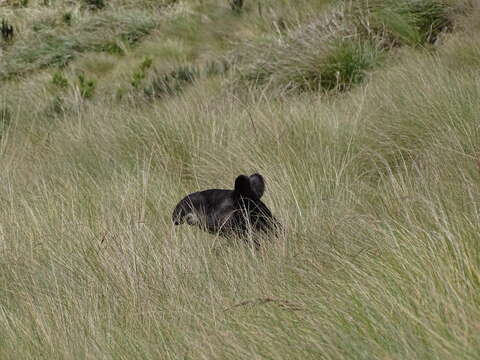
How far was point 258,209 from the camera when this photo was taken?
8.39 feet

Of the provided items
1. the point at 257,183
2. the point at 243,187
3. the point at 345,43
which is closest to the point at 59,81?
the point at 345,43

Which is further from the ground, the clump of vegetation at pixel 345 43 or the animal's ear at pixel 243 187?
the animal's ear at pixel 243 187

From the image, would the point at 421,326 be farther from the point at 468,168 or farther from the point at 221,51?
the point at 221,51

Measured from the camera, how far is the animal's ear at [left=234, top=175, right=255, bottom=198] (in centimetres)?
248

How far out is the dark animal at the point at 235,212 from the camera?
2.51 m

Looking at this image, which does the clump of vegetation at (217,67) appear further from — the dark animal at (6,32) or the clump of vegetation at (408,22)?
the dark animal at (6,32)

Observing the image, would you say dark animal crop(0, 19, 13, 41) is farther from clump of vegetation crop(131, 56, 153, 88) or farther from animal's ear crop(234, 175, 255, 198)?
animal's ear crop(234, 175, 255, 198)

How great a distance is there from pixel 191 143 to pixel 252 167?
0.80 meters

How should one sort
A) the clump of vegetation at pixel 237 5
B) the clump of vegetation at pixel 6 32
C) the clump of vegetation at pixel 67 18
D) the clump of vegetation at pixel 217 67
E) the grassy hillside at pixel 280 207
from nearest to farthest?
the grassy hillside at pixel 280 207
the clump of vegetation at pixel 217 67
the clump of vegetation at pixel 237 5
the clump of vegetation at pixel 6 32
the clump of vegetation at pixel 67 18

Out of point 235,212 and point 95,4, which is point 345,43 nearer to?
point 235,212

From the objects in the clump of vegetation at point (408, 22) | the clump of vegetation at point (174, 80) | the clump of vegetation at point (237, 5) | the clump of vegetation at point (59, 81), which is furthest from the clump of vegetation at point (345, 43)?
the clump of vegetation at point (237, 5)

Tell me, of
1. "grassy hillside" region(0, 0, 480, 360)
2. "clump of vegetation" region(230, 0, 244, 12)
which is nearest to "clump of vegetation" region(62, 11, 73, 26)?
"clump of vegetation" region(230, 0, 244, 12)

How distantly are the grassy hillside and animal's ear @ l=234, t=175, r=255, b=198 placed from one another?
18 centimetres

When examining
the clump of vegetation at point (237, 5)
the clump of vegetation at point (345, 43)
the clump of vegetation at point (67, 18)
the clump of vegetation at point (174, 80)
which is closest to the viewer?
the clump of vegetation at point (345, 43)
